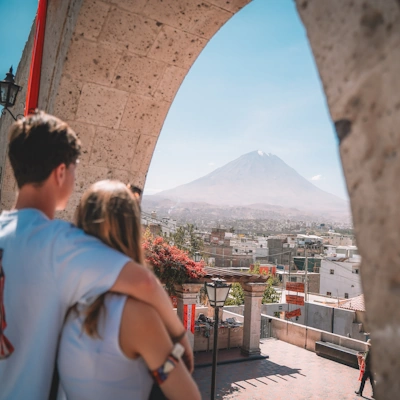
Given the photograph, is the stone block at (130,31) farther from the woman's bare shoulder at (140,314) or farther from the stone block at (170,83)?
the woman's bare shoulder at (140,314)

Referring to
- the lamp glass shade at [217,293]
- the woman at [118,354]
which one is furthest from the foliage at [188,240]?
the woman at [118,354]

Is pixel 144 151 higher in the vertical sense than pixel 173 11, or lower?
lower

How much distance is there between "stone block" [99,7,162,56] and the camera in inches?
89.2

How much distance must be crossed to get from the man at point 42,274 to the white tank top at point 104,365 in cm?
6

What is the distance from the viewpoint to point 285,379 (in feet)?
33.4

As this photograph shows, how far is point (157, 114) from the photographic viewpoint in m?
2.75

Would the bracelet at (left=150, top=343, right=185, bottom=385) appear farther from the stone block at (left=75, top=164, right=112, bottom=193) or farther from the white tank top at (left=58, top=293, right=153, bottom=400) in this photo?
the stone block at (left=75, top=164, right=112, bottom=193)

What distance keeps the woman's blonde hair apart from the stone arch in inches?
21.5

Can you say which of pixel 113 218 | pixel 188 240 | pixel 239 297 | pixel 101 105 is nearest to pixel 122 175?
pixel 101 105

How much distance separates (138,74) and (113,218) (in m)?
1.88

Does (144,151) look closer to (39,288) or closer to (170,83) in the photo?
(170,83)

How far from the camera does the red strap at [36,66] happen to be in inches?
114

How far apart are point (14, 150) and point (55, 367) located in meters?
0.61

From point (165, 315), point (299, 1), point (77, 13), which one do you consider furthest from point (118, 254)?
point (77, 13)
